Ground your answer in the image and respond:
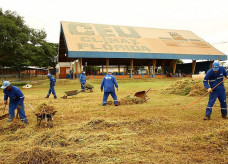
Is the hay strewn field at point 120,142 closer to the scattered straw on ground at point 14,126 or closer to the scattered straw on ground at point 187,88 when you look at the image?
the scattered straw on ground at point 14,126

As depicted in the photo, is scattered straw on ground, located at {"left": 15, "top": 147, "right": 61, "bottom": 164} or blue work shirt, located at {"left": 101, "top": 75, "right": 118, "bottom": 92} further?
blue work shirt, located at {"left": 101, "top": 75, "right": 118, "bottom": 92}

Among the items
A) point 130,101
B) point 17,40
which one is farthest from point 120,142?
point 17,40

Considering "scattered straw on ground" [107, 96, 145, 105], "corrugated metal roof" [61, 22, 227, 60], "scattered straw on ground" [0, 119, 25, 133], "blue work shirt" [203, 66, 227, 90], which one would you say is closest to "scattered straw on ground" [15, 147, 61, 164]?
"scattered straw on ground" [0, 119, 25, 133]

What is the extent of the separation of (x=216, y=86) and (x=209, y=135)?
2.65 metres

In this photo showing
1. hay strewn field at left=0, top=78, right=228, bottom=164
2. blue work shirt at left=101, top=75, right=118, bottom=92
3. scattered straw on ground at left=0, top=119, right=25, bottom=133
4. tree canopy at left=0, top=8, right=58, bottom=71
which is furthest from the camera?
tree canopy at left=0, top=8, right=58, bottom=71

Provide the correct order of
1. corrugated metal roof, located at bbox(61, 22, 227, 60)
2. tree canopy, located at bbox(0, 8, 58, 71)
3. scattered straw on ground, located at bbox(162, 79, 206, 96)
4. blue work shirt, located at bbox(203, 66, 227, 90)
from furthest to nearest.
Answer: corrugated metal roof, located at bbox(61, 22, 227, 60) → tree canopy, located at bbox(0, 8, 58, 71) → scattered straw on ground, located at bbox(162, 79, 206, 96) → blue work shirt, located at bbox(203, 66, 227, 90)

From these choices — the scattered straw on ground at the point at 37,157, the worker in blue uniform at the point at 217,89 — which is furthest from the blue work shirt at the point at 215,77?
the scattered straw on ground at the point at 37,157

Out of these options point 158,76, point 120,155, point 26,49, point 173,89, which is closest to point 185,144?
point 120,155

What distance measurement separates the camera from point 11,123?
6.39 meters

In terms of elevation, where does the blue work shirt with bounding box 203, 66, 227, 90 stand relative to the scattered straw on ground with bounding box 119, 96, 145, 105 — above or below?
above

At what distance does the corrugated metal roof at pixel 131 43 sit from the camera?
30356mm

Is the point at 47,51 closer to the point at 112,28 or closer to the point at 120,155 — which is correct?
the point at 112,28

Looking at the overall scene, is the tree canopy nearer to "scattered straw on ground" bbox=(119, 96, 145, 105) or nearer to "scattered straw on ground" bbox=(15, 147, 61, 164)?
"scattered straw on ground" bbox=(119, 96, 145, 105)

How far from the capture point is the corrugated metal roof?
3036cm
